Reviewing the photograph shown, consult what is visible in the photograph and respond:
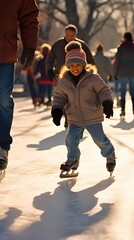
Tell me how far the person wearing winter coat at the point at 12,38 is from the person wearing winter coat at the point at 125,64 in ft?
22.5

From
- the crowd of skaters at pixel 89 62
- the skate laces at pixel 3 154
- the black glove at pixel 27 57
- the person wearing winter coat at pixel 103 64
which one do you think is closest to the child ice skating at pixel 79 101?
the black glove at pixel 27 57

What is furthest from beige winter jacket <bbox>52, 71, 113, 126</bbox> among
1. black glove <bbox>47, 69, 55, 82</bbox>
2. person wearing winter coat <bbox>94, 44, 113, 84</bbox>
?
person wearing winter coat <bbox>94, 44, 113, 84</bbox>

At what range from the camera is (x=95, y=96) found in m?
5.41

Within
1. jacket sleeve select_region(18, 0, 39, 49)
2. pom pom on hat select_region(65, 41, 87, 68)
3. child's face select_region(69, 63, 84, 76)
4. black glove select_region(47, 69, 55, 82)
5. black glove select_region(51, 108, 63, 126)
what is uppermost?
jacket sleeve select_region(18, 0, 39, 49)

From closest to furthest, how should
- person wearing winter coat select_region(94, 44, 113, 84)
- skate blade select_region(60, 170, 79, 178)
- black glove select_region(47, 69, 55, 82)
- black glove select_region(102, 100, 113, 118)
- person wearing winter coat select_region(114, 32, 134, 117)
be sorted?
black glove select_region(102, 100, 113, 118) < skate blade select_region(60, 170, 79, 178) < black glove select_region(47, 69, 55, 82) < person wearing winter coat select_region(114, 32, 134, 117) < person wearing winter coat select_region(94, 44, 113, 84)

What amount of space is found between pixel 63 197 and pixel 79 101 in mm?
1040

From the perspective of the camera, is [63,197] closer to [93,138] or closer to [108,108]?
[108,108]

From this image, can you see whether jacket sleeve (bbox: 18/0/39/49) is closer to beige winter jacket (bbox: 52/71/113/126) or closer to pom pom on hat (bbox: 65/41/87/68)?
pom pom on hat (bbox: 65/41/87/68)

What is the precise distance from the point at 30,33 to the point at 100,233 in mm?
2116

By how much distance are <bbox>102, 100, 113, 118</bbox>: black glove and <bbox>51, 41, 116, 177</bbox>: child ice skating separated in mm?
107

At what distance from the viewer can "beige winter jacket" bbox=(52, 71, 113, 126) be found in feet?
17.4

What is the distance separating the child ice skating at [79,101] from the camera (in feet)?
17.5

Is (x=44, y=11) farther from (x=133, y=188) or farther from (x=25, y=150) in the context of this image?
(x=133, y=188)

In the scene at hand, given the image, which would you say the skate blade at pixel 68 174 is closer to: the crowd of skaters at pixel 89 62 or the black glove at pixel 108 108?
the black glove at pixel 108 108
